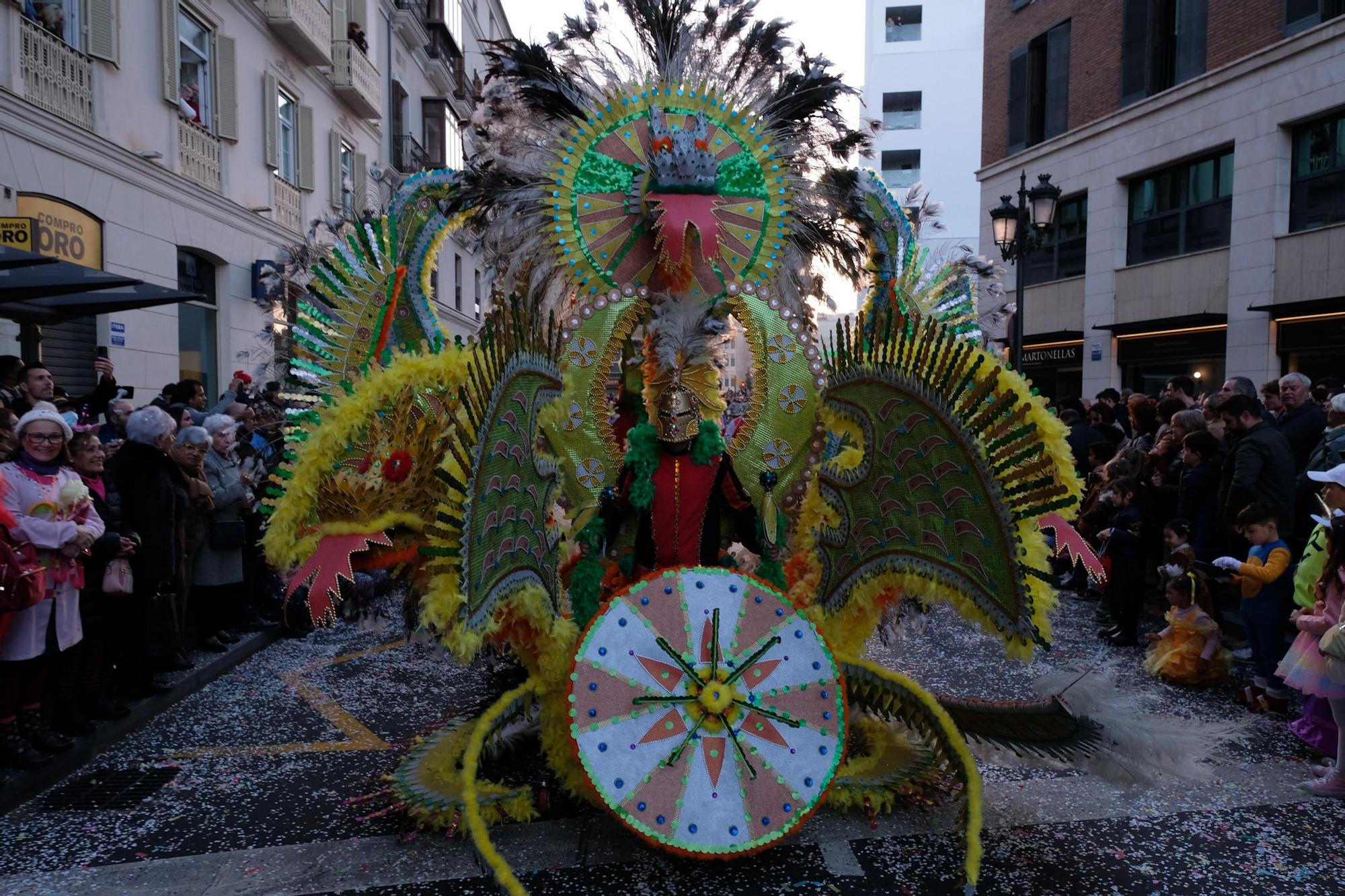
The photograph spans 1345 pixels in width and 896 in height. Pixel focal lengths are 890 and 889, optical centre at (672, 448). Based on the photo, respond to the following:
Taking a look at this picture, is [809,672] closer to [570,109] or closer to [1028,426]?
[1028,426]

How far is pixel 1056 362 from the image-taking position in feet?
55.0

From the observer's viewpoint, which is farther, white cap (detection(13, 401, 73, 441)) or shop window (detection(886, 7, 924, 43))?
shop window (detection(886, 7, 924, 43))

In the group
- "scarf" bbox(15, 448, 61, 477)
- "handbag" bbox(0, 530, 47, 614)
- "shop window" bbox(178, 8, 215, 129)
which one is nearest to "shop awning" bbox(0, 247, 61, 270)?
"scarf" bbox(15, 448, 61, 477)

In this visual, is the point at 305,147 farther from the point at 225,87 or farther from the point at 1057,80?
the point at 1057,80

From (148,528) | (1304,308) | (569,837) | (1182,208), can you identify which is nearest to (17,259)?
(148,528)

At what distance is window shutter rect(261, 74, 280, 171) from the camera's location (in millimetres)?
12633

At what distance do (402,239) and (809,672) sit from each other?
2594 millimetres

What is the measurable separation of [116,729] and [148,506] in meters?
1.14

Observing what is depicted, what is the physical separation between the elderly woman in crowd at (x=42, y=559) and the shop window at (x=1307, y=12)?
13.9m

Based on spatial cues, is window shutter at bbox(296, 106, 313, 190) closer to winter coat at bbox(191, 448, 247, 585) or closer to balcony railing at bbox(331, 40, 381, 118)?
balcony railing at bbox(331, 40, 381, 118)

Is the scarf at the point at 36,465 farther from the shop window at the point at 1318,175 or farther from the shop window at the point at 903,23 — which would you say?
the shop window at the point at 903,23

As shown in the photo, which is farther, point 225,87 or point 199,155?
point 225,87

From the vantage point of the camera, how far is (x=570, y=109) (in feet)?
12.8

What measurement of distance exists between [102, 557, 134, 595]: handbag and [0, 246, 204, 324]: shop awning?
1911 millimetres
